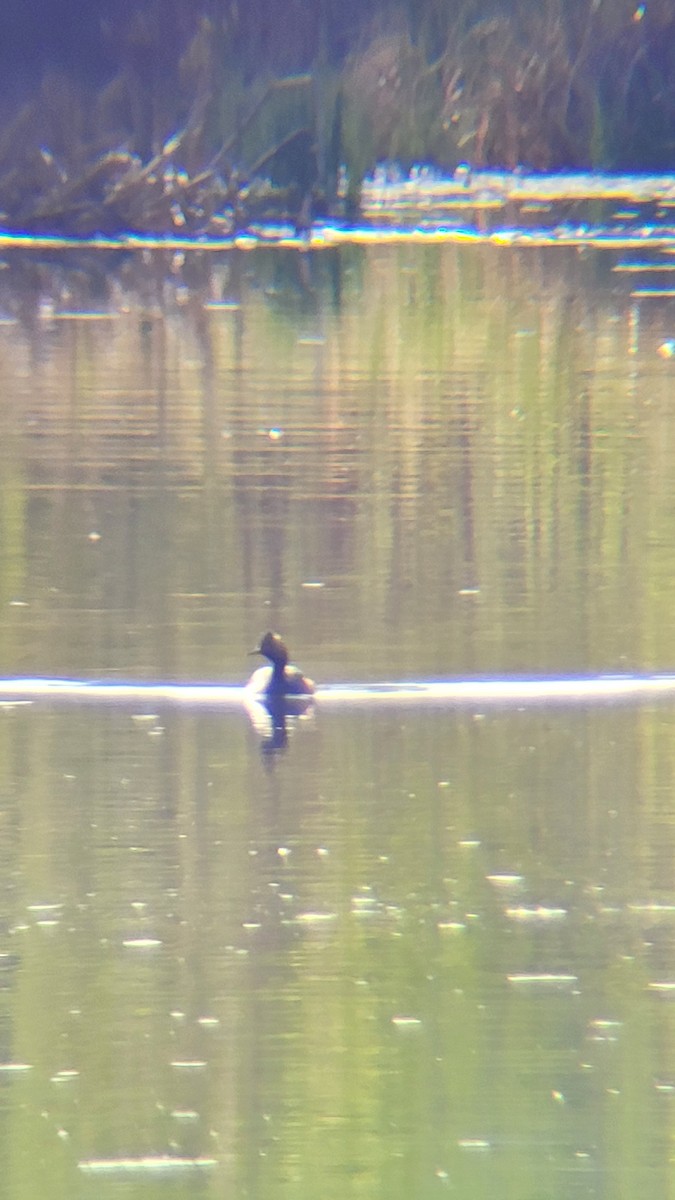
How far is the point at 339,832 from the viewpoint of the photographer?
859cm

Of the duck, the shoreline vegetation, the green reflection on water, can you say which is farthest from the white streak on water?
the shoreline vegetation

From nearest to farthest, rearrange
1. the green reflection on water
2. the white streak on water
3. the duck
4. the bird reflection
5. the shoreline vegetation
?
the green reflection on water < the bird reflection < the duck < the white streak on water < the shoreline vegetation

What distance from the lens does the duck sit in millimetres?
10391

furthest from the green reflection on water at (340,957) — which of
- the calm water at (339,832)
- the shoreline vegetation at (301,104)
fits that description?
the shoreline vegetation at (301,104)

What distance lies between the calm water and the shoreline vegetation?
15698 mm

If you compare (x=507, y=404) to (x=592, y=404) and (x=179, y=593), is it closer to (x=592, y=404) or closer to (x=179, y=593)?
(x=592, y=404)

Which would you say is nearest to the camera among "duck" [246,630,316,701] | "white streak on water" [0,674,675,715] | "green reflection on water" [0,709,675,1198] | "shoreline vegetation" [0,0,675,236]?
"green reflection on water" [0,709,675,1198]

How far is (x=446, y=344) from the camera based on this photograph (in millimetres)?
25453

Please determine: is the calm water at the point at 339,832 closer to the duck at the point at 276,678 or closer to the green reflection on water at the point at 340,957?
the green reflection on water at the point at 340,957

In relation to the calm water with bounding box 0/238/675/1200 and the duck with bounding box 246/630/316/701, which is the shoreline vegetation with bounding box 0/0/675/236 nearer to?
the calm water with bounding box 0/238/675/1200

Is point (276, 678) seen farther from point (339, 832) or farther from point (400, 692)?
point (339, 832)

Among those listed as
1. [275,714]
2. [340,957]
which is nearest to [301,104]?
[275,714]

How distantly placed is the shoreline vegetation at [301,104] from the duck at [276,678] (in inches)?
916

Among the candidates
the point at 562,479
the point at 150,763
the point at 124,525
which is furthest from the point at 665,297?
the point at 150,763
